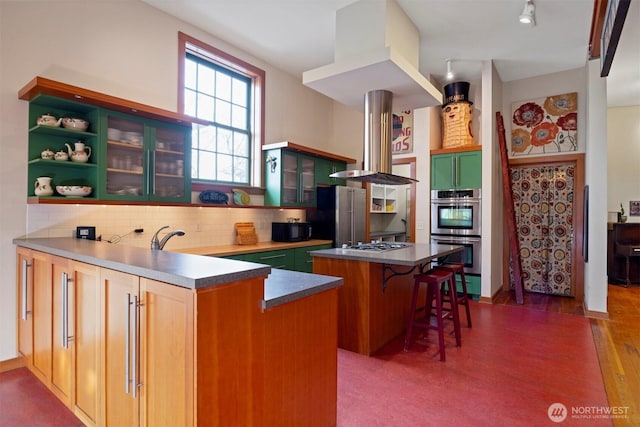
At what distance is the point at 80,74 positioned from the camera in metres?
3.11

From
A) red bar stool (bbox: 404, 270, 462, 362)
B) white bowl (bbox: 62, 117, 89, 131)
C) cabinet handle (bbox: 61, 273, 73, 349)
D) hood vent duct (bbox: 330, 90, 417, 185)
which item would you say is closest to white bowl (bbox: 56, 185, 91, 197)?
white bowl (bbox: 62, 117, 89, 131)

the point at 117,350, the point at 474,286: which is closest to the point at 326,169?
the point at 474,286

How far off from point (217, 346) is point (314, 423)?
0.84 meters

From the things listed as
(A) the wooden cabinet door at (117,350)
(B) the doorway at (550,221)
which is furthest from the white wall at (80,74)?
(B) the doorway at (550,221)

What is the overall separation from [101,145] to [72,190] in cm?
43

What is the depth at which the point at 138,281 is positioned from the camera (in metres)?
1.46

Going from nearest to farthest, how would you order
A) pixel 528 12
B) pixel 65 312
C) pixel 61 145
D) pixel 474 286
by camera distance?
1. pixel 65 312
2. pixel 61 145
3. pixel 528 12
4. pixel 474 286

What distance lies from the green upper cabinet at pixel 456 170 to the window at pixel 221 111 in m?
2.65

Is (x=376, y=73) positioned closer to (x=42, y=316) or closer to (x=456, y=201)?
(x=456, y=201)

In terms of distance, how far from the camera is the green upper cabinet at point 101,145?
108 inches

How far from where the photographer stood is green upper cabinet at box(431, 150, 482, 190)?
16.4 ft

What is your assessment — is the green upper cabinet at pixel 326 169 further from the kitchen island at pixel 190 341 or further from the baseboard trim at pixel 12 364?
the baseboard trim at pixel 12 364

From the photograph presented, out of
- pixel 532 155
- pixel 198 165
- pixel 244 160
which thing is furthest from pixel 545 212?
pixel 198 165

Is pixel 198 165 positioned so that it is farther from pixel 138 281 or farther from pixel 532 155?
pixel 532 155
